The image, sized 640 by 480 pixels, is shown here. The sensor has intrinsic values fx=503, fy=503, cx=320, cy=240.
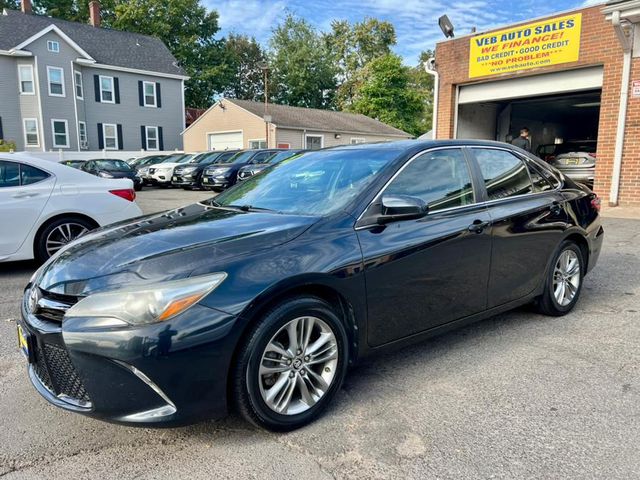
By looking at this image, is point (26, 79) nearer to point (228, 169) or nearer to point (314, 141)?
point (314, 141)

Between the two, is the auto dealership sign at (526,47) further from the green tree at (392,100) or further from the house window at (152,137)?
the green tree at (392,100)

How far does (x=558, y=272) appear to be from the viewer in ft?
14.5

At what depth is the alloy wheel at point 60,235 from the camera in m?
6.09

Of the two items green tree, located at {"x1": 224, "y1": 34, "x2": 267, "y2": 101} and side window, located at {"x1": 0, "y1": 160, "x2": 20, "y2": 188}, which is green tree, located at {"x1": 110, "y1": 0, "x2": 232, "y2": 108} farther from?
side window, located at {"x1": 0, "y1": 160, "x2": 20, "y2": 188}

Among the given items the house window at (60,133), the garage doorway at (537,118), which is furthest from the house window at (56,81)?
the garage doorway at (537,118)

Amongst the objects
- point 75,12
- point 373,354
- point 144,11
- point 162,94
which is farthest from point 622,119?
point 75,12

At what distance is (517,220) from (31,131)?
30.1 meters

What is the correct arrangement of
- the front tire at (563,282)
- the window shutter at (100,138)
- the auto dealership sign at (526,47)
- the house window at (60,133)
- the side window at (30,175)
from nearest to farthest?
the front tire at (563,282) → the side window at (30,175) → the auto dealership sign at (526,47) → the house window at (60,133) → the window shutter at (100,138)

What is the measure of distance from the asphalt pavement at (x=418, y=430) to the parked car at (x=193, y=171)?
1597 cm

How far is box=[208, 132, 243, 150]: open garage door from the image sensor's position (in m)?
31.1

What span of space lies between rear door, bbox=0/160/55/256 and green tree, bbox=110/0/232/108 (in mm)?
40382

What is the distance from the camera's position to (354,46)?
54188 mm

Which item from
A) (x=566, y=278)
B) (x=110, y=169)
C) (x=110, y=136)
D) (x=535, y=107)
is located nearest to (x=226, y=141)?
(x=110, y=136)

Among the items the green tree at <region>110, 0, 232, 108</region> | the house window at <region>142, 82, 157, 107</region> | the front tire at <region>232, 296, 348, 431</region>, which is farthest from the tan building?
the front tire at <region>232, 296, 348, 431</region>
